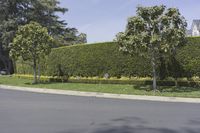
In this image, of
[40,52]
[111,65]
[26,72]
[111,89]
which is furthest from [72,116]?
[26,72]

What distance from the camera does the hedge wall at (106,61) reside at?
2711cm

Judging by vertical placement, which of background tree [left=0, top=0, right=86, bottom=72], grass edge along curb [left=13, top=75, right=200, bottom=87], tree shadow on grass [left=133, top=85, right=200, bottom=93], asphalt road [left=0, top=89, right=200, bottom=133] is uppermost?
background tree [left=0, top=0, right=86, bottom=72]

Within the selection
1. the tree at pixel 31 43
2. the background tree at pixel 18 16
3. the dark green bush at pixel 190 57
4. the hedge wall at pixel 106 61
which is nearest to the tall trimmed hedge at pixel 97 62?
the hedge wall at pixel 106 61

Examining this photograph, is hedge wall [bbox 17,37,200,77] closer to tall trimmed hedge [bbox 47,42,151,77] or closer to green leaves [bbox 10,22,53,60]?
tall trimmed hedge [bbox 47,42,151,77]

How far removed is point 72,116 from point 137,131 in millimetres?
3654

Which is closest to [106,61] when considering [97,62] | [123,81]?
[97,62]

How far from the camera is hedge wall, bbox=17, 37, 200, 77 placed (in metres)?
27.1

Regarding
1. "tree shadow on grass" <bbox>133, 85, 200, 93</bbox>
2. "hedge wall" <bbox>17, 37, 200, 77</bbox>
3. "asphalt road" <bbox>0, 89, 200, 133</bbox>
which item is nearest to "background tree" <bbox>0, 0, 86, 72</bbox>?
"hedge wall" <bbox>17, 37, 200, 77</bbox>

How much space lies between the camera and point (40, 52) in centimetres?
3597

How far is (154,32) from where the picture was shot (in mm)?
25000

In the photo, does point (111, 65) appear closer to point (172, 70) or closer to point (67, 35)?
point (172, 70)

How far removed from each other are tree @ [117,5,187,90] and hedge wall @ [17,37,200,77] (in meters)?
2.31

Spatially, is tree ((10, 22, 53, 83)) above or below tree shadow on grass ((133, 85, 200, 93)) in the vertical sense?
above

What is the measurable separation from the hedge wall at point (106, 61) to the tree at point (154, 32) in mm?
2307
